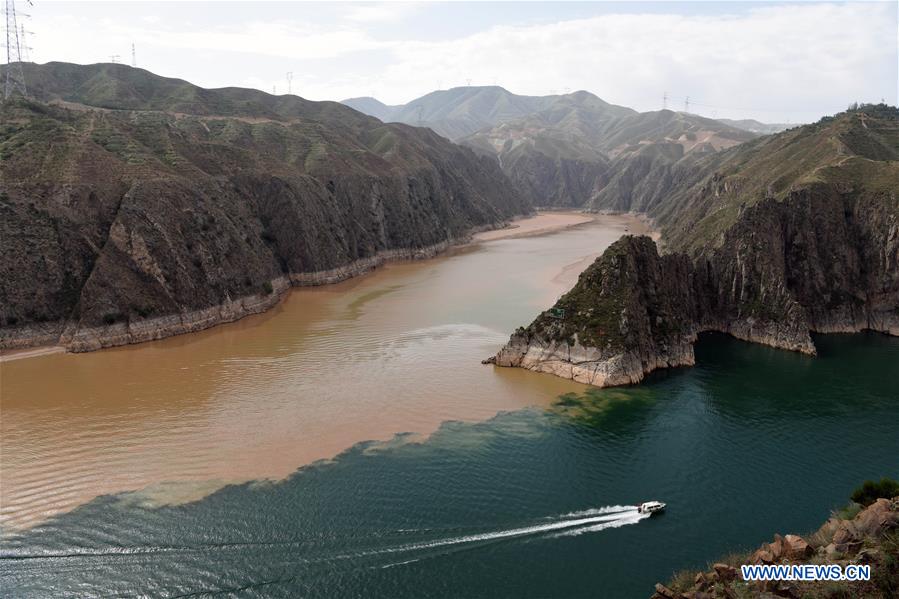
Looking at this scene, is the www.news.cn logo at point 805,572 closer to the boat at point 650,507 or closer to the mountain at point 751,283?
the boat at point 650,507

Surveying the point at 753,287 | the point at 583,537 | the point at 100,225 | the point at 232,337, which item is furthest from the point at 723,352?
the point at 100,225

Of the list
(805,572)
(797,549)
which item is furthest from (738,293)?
(805,572)

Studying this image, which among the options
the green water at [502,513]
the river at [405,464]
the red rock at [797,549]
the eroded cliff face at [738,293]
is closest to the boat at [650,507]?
the green water at [502,513]

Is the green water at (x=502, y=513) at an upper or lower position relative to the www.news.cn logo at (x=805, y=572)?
lower

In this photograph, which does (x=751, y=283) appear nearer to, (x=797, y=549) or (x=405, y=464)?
(x=405, y=464)

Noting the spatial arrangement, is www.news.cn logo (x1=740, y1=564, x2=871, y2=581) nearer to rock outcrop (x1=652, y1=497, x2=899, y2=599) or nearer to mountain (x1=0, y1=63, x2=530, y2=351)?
rock outcrop (x1=652, y1=497, x2=899, y2=599)

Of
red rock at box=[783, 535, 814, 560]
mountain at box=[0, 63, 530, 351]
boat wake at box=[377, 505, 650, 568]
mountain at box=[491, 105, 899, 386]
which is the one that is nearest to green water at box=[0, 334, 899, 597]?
boat wake at box=[377, 505, 650, 568]

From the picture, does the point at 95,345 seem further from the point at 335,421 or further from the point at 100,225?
the point at 335,421
